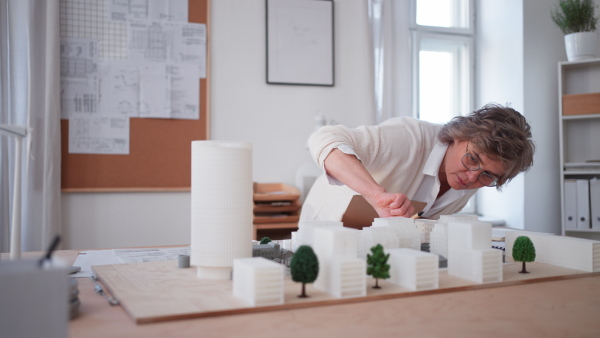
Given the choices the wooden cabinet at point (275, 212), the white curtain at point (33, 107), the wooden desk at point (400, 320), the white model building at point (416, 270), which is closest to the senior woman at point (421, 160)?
the white model building at point (416, 270)

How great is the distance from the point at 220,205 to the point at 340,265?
0.93 feet

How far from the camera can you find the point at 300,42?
142 inches

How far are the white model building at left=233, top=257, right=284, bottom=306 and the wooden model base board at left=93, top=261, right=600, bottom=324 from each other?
0.01 metres

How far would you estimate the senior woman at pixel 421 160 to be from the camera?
1667mm

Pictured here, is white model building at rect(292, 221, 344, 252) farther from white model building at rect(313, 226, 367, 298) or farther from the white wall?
the white wall

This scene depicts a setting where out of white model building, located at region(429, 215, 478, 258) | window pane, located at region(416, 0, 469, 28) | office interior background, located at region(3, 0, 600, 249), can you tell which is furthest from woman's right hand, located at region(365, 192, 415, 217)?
window pane, located at region(416, 0, 469, 28)

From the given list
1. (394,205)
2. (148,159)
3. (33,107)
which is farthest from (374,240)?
(33,107)

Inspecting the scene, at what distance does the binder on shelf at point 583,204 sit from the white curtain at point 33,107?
3.33m

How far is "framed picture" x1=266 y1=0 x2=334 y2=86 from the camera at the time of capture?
3.54m

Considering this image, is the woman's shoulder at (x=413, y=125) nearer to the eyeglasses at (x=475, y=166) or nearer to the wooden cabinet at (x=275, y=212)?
the eyeglasses at (x=475, y=166)

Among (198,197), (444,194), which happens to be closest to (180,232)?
(444,194)

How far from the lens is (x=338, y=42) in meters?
3.72

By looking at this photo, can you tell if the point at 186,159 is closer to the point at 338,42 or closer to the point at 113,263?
the point at 338,42

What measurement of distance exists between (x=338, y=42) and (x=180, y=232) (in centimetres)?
176
